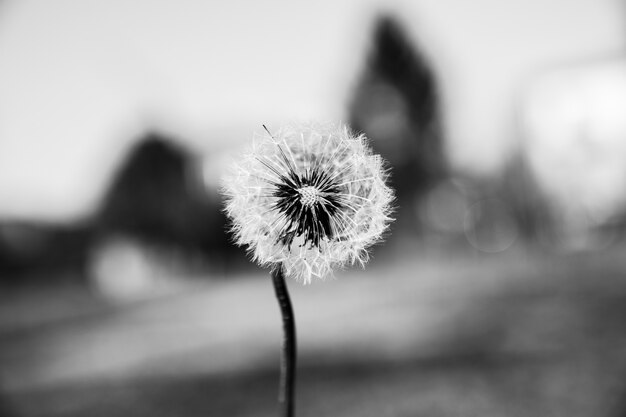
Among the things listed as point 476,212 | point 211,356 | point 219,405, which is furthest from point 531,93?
point 219,405

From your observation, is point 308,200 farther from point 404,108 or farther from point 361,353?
point 404,108

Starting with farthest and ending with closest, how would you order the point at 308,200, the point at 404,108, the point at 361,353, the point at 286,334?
the point at 404,108 < the point at 361,353 < the point at 308,200 < the point at 286,334

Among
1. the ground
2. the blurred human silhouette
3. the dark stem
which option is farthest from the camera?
the blurred human silhouette

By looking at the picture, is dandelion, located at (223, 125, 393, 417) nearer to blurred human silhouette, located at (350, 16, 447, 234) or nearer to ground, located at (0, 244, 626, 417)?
ground, located at (0, 244, 626, 417)

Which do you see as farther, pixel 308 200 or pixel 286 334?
pixel 308 200

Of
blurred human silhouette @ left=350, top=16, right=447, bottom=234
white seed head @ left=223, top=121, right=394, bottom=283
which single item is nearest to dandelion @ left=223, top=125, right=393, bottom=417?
white seed head @ left=223, top=121, right=394, bottom=283

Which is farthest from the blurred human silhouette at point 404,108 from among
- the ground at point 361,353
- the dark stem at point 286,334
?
the dark stem at point 286,334

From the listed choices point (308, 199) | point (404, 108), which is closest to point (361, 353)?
point (308, 199)

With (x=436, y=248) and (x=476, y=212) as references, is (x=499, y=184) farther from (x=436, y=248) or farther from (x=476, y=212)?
(x=436, y=248)

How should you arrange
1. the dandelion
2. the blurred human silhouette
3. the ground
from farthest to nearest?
1. the blurred human silhouette
2. the ground
3. the dandelion
